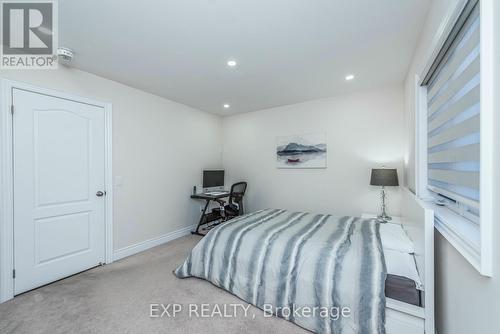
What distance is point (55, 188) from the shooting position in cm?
227

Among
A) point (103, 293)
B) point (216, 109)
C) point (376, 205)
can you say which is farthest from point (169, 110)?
point (376, 205)

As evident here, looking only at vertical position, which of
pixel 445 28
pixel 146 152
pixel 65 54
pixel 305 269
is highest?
pixel 65 54

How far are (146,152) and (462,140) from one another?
136 inches

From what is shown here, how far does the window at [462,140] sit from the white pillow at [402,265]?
14.3 inches

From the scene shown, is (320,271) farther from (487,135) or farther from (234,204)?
(234,204)

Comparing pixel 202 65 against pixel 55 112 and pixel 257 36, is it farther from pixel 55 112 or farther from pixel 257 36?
pixel 55 112

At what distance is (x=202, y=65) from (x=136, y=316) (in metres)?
2.54

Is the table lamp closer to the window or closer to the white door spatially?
the window

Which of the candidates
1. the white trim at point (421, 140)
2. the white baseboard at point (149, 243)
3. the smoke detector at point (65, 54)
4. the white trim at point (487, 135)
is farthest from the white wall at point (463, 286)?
the white baseboard at point (149, 243)

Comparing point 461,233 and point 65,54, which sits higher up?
point 65,54

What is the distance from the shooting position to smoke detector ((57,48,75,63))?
79.0 inches

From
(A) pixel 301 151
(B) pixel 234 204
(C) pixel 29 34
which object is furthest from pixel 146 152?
(A) pixel 301 151

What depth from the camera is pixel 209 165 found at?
14.5ft

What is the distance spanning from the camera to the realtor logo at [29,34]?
61.2 inches
